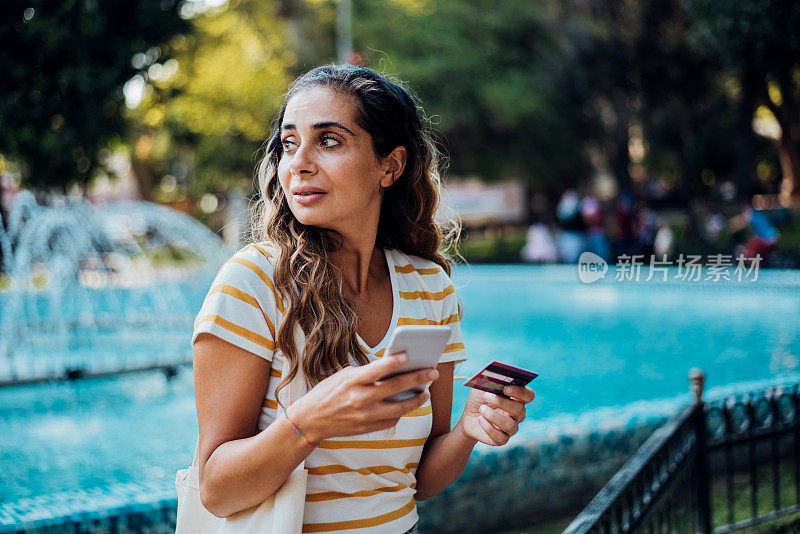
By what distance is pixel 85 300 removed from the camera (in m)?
13.6

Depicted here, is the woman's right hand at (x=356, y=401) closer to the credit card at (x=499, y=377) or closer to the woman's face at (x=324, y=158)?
the credit card at (x=499, y=377)

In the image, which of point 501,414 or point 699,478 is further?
point 699,478

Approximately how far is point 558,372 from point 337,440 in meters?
6.11

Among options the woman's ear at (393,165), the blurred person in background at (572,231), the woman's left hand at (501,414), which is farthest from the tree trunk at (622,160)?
the woman's left hand at (501,414)

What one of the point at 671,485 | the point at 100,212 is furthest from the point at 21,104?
the point at 671,485

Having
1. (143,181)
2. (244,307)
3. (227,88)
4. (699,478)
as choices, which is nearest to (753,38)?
(699,478)

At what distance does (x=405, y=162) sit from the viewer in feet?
6.24

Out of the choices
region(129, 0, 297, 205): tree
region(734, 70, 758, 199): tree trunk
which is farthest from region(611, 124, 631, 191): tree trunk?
region(129, 0, 297, 205): tree

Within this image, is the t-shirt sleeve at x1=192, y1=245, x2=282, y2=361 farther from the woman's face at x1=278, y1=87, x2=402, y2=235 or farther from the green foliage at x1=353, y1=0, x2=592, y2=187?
the green foliage at x1=353, y1=0, x2=592, y2=187

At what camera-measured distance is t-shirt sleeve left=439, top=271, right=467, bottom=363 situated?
1.87 meters

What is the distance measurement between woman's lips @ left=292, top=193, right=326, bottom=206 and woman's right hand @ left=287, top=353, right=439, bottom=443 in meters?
0.46

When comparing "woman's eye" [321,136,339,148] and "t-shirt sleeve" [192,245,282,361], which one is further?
"woman's eye" [321,136,339,148]

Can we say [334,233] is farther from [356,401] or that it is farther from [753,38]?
[753,38]

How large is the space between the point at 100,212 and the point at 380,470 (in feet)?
38.0
